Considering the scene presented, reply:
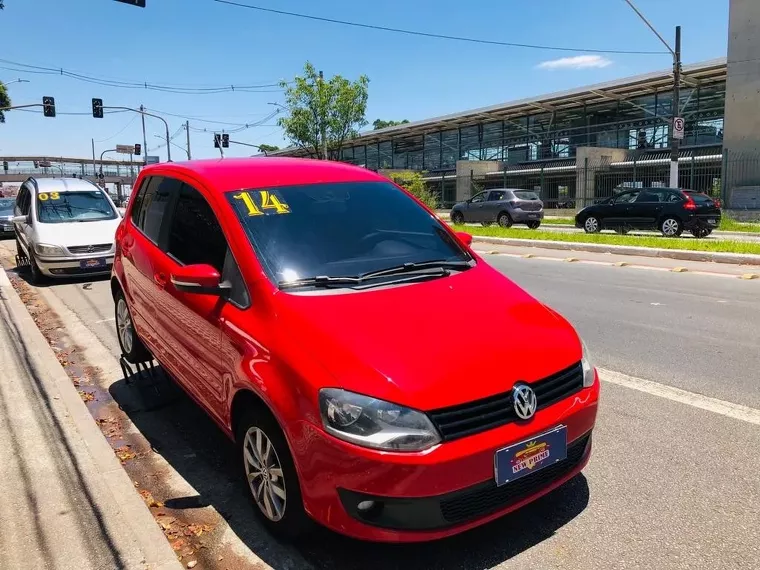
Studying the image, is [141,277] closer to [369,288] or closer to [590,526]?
[369,288]

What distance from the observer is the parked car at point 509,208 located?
24.1 metres

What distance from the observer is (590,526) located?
2.95 meters

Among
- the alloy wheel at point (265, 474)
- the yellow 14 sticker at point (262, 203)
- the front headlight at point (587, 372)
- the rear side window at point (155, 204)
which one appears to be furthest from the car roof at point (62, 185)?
the front headlight at point (587, 372)

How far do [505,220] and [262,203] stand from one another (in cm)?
2162

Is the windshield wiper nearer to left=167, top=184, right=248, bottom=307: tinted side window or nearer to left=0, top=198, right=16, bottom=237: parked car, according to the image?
left=167, top=184, right=248, bottom=307: tinted side window

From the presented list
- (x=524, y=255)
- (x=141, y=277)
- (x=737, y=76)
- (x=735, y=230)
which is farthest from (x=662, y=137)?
(x=141, y=277)

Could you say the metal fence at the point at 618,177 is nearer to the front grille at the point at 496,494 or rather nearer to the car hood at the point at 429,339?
the car hood at the point at 429,339

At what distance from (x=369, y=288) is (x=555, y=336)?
949mm

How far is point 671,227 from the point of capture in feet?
60.7

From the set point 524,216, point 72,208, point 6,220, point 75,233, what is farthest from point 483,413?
point 6,220

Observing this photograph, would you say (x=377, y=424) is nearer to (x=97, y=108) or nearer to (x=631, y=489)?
(x=631, y=489)

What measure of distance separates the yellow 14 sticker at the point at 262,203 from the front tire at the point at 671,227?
17.5 metres

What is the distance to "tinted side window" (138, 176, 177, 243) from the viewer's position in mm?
4406

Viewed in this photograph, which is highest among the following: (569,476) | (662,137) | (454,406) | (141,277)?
(662,137)
